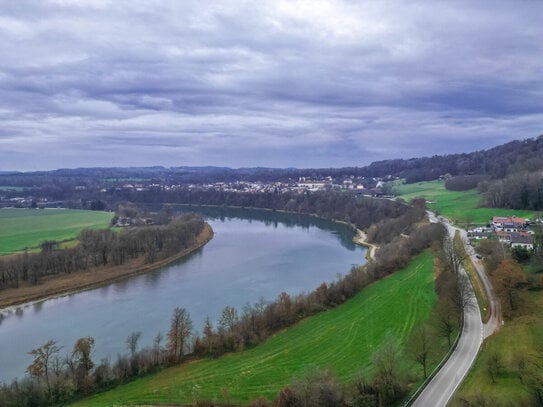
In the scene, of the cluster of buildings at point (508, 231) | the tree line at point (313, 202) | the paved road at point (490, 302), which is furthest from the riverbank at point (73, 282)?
the cluster of buildings at point (508, 231)

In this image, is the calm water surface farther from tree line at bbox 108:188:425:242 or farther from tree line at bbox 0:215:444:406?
tree line at bbox 108:188:425:242

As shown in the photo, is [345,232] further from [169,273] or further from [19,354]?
[19,354]

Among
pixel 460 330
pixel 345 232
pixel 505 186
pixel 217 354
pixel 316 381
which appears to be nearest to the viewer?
pixel 316 381

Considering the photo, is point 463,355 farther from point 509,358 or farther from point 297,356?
point 297,356

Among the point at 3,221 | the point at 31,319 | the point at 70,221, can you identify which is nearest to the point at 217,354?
the point at 31,319


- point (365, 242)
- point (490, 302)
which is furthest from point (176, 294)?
point (365, 242)

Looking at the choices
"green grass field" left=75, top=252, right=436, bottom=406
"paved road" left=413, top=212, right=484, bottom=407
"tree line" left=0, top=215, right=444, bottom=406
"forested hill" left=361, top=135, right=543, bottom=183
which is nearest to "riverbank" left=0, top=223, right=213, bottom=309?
"tree line" left=0, top=215, right=444, bottom=406
